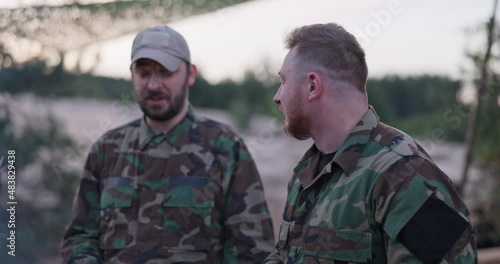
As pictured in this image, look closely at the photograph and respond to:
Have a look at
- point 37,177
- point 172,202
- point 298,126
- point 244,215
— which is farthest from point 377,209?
point 37,177

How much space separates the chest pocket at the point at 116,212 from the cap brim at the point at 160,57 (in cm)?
52

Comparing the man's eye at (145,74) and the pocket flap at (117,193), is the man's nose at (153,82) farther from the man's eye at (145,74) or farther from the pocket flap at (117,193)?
the pocket flap at (117,193)

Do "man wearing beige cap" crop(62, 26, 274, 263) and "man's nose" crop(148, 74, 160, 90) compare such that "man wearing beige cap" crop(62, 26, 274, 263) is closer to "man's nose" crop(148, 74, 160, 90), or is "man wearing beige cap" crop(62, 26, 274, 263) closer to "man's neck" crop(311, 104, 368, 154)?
"man's nose" crop(148, 74, 160, 90)

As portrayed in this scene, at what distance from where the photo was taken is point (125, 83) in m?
7.61

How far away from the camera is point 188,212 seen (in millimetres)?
3031

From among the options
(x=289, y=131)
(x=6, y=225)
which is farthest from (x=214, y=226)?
(x=6, y=225)

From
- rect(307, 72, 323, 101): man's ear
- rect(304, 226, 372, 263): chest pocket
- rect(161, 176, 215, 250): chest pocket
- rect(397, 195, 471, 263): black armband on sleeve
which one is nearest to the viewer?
rect(397, 195, 471, 263): black armband on sleeve

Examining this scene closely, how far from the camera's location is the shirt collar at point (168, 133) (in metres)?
3.18

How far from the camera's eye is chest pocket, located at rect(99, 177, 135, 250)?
3.06m

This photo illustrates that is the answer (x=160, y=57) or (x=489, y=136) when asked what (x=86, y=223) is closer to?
(x=160, y=57)

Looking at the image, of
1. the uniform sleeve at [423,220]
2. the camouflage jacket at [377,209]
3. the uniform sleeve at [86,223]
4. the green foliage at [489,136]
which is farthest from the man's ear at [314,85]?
the green foliage at [489,136]

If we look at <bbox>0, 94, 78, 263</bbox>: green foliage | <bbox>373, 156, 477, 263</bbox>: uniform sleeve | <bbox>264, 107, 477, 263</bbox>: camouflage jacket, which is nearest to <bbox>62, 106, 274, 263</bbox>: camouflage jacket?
<bbox>264, 107, 477, 263</bbox>: camouflage jacket

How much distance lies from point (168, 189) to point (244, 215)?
0.34 metres

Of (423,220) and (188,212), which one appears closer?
(423,220)
